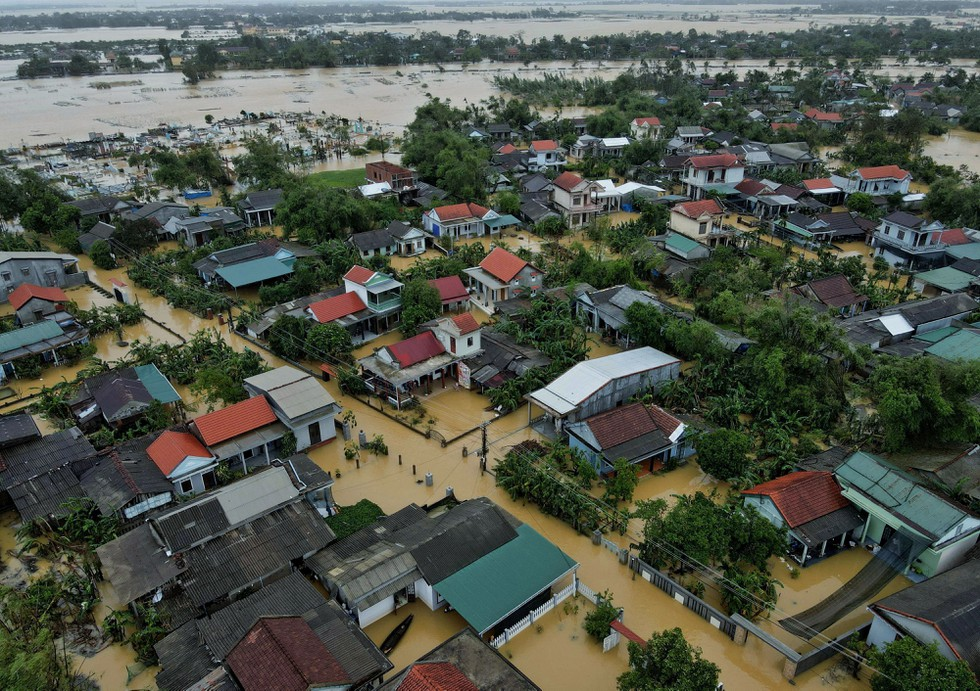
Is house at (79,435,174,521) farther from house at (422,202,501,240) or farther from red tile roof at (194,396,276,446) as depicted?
house at (422,202,501,240)

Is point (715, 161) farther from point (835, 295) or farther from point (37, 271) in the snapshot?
point (37, 271)

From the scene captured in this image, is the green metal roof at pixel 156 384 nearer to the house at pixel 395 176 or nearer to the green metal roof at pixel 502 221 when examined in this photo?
the green metal roof at pixel 502 221

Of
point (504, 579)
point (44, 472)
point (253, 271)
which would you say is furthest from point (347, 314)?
point (504, 579)

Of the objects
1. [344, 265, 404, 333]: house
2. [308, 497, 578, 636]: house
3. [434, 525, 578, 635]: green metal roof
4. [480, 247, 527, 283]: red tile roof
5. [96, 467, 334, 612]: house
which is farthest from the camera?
[480, 247, 527, 283]: red tile roof

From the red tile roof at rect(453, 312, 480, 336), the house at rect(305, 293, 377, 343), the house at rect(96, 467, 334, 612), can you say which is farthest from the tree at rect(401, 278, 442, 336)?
the house at rect(96, 467, 334, 612)

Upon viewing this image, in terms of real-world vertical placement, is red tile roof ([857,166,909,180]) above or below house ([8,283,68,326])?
above

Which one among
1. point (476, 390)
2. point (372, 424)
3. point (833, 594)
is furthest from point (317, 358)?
point (833, 594)

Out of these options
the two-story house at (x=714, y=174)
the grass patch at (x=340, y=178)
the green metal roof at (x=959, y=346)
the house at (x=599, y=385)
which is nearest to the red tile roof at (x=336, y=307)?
the house at (x=599, y=385)
